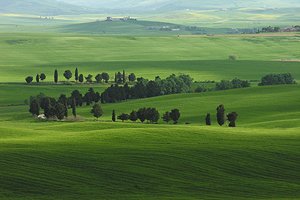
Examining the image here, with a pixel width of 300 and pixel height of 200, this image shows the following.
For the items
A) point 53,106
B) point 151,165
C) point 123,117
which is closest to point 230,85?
point 123,117

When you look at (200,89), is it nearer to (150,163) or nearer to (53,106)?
(53,106)

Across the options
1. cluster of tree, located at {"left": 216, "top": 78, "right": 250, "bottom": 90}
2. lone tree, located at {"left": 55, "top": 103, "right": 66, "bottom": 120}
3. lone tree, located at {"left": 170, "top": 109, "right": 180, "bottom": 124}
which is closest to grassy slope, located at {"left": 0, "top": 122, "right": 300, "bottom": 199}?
lone tree, located at {"left": 170, "top": 109, "right": 180, "bottom": 124}

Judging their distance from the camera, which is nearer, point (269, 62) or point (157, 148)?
point (157, 148)

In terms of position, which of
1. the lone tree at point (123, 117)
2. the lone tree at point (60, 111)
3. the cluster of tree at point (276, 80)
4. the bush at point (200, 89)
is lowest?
the lone tree at point (123, 117)

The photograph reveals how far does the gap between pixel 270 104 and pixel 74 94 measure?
28674 millimetres

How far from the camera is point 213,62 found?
19475 cm

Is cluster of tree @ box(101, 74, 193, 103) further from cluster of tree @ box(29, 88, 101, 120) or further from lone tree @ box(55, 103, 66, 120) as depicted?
lone tree @ box(55, 103, 66, 120)

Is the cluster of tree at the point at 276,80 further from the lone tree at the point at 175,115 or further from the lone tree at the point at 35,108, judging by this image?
the lone tree at the point at 35,108

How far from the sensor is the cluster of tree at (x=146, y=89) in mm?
124375

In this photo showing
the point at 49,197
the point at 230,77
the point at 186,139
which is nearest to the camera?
the point at 49,197

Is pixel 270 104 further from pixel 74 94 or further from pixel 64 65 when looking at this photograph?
pixel 64 65

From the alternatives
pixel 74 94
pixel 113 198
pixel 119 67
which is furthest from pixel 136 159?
pixel 119 67

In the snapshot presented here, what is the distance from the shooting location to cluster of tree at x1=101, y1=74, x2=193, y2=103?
124375mm

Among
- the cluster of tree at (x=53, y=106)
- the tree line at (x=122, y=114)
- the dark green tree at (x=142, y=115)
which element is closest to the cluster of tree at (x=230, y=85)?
the cluster of tree at (x=53, y=106)
